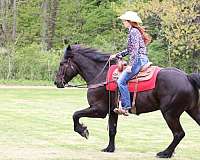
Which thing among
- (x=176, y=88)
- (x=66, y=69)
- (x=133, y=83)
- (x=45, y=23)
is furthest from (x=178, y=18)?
(x=45, y=23)

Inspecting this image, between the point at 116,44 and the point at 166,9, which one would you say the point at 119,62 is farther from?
the point at 116,44

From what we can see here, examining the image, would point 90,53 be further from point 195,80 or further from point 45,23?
point 45,23

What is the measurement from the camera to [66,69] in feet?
33.3

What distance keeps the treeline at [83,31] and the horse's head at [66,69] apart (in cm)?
1844

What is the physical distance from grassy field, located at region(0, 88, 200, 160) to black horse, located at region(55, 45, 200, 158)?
1.72 ft

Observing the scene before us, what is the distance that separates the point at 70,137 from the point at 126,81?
2.75m

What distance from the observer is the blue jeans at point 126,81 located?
31.1ft

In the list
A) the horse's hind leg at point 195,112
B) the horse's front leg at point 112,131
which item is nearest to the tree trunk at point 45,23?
the horse's front leg at point 112,131

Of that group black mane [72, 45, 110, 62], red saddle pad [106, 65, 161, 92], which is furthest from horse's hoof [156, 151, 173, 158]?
black mane [72, 45, 110, 62]

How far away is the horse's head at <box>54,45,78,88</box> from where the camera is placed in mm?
10133

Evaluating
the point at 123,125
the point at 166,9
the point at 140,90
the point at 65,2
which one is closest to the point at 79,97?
the point at 166,9

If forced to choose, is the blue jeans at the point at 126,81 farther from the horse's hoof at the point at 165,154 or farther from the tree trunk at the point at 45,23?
the tree trunk at the point at 45,23

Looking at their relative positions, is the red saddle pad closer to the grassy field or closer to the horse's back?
the horse's back

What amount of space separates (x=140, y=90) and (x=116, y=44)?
30.9 m
